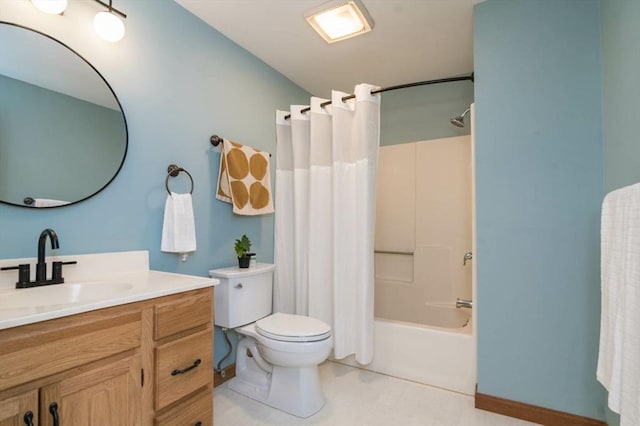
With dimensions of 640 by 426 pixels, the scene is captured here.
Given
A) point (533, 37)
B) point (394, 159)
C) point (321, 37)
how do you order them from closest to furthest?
1. point (533, 37)
2. point (321, 37)
3. point (394, 159)

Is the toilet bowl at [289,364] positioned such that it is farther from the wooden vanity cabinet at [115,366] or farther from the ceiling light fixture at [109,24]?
the ceiling light fixture at [109,24]

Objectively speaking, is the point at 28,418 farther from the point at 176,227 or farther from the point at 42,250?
the point at 176,227

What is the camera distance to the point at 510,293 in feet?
5.91

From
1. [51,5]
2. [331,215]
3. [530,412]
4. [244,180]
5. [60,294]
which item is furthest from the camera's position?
[331,215]

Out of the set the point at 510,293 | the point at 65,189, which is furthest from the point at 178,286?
the point at 510,293

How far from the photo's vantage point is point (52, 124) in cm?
140

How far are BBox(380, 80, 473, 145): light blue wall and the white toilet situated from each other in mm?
1941

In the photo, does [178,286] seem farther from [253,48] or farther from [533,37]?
[533,37]

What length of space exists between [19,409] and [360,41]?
256 centimetres

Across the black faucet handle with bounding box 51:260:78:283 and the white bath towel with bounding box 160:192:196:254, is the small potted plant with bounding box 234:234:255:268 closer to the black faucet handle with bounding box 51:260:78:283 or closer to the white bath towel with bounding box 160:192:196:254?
the white bath towel with bounding box 160:192:196:254

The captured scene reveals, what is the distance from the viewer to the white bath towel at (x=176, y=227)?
68.6 inches

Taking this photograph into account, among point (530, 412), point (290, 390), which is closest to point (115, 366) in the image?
point (290, 390)

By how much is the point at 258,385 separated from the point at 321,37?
93.4 inches

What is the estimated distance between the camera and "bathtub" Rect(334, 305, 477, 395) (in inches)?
79.4
